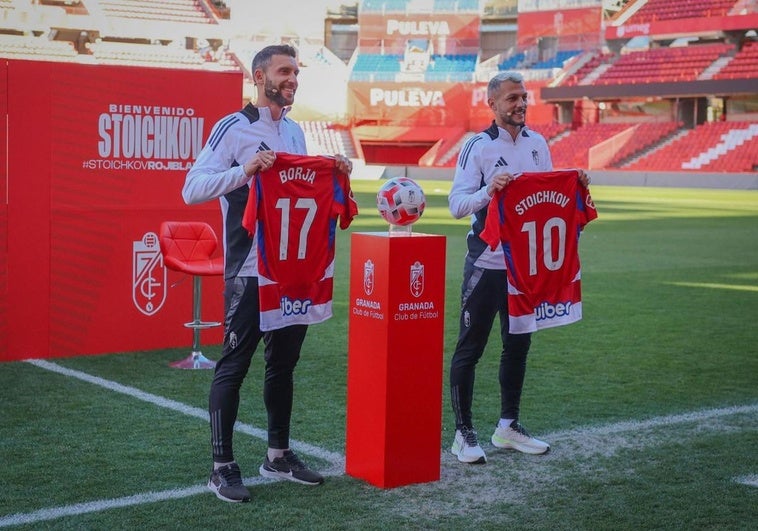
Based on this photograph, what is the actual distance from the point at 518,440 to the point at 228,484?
61.7 inches

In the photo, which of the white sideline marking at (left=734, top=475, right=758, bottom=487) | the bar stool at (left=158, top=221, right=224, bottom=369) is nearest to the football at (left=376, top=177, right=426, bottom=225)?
the white sideline marking at (left=734, top=475, right=758, bottom=487)

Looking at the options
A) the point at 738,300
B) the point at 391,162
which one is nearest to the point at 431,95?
the point at 391,162

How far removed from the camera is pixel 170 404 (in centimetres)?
616

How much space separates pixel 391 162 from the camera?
184 feet

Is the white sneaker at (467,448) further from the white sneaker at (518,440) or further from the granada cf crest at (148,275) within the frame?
the granada cf crest at (148,275)

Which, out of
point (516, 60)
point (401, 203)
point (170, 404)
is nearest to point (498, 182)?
point (401, 203)

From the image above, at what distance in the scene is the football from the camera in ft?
14.8

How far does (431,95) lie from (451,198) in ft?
164

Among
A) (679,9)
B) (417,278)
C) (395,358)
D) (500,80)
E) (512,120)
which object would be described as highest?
(679,9)

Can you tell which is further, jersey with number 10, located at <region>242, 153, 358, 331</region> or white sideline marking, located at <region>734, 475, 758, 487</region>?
white sideline marking, located at <region>734, 475, 758, 487</region>

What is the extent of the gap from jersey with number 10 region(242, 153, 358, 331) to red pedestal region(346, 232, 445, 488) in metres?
0.17

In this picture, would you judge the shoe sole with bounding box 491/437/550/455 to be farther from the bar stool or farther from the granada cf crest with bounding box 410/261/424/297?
the bar stool

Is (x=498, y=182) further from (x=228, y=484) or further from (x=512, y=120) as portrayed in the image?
(x=228, y=484)

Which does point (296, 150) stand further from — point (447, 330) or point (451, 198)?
point (447, 330)
